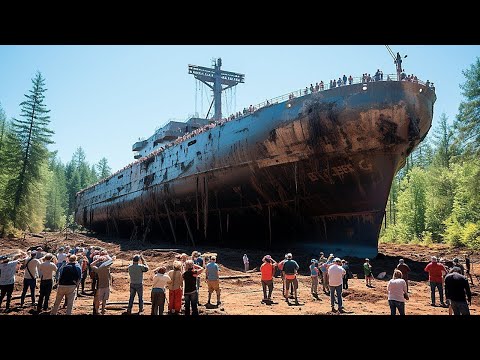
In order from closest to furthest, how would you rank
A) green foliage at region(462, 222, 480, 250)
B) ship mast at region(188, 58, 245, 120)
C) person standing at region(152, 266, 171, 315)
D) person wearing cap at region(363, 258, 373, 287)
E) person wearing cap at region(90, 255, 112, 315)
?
1. person standing at region(152, 266, 171, 315)
2. person wearing cap at region(90, 255, 112, 315)
3. person wearing cap at region(363, 258, 373, 287)
4. green foliage at region(462, 222, 480, 250)
5. ship mast at region(188, 58, 245, 120)

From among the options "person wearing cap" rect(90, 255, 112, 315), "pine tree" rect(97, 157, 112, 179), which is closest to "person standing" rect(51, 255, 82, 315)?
"person wearing cap" rect(90, 255, 112, 315)

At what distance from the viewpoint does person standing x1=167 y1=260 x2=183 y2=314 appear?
27.0 feet

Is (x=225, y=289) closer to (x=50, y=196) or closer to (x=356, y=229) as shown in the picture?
(x=356, y=229)

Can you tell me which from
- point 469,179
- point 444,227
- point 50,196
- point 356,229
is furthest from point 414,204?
point 50,196

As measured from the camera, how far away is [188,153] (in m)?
25.7

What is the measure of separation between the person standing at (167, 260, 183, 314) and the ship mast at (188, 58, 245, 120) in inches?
1236

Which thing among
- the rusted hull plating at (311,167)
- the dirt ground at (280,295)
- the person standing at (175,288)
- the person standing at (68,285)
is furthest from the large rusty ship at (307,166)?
the person standing at (68,285)

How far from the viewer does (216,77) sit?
39469 mm

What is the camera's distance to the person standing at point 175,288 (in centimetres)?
822

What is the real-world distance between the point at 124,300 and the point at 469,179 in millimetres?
27257

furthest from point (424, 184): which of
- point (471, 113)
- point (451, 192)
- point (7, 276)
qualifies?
point (7, 276)

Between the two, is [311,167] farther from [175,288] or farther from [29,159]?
[29,159]

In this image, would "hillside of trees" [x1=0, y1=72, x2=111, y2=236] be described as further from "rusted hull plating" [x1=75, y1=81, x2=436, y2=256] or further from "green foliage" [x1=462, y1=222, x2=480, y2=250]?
"green foliage" [x1=462, y1=222, x2=480, y2=250]
